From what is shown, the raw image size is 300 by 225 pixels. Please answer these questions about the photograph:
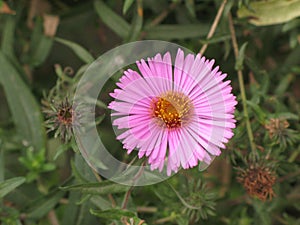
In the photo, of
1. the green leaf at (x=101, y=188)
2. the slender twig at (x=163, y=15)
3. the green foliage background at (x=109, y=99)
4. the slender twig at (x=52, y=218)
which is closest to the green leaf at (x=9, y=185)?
the green foliage background at (x=109, y=99)

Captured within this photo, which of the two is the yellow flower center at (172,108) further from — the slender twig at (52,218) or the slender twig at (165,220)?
the slender twig at (52,218)

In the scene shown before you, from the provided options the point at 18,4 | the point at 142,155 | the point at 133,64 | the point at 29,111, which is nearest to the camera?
the point at 142,155

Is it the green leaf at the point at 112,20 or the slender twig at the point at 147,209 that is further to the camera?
the green leaf at the point at 112,20

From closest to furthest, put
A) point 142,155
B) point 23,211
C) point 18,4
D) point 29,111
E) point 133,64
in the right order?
point 142,155
point 133,64
point 23,211
point 29,111
point 18,4

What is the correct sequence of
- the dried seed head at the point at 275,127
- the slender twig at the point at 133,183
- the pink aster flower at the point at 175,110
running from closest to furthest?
1. the pink aster flower at the point at 175,110
2. the slender twig at the point at 133,183
3. the dried seed head at the point at 275,127

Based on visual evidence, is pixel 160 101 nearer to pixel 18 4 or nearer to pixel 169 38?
pixel 169 38

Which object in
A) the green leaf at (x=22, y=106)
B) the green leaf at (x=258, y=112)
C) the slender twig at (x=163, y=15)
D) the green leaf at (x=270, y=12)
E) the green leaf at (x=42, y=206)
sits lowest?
the green leaf at (x=42, y=206)

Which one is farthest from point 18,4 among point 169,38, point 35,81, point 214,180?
point 214,180
